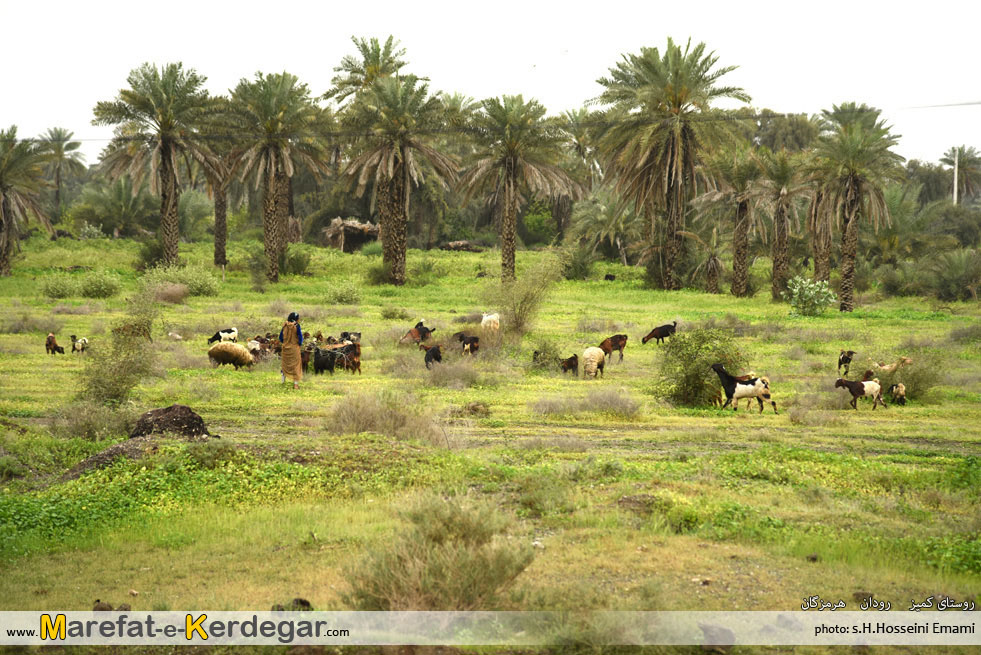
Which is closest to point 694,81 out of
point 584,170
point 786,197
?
point 786,197

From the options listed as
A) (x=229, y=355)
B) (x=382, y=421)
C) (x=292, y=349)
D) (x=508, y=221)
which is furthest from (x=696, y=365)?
(x=508, y=221)

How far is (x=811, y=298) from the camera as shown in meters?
32.0

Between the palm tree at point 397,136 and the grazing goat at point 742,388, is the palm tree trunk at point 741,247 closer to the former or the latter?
the palm tree at point 397,136

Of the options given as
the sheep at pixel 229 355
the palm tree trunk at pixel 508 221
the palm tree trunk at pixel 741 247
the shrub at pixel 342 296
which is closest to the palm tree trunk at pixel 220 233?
the shrub at pixel 342 296

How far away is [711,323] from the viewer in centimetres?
2650

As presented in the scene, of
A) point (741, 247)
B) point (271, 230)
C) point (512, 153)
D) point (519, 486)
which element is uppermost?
point (512, 153)

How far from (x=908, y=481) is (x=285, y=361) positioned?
478 inches

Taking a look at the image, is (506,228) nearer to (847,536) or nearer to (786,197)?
(786,197)

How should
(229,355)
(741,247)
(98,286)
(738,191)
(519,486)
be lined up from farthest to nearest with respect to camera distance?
(741,247)
(738,191)
(98,286)
(229,355)
(519,486)

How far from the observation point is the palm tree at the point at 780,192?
36.4m

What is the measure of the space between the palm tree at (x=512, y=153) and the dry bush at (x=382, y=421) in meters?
23.9

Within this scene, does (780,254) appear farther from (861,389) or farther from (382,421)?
(382,421)

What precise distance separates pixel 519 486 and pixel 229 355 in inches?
468

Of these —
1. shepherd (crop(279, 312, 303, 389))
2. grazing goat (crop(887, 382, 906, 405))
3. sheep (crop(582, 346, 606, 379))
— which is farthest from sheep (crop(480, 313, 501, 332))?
grazing goat (crop(887, 382, 906, 405))
